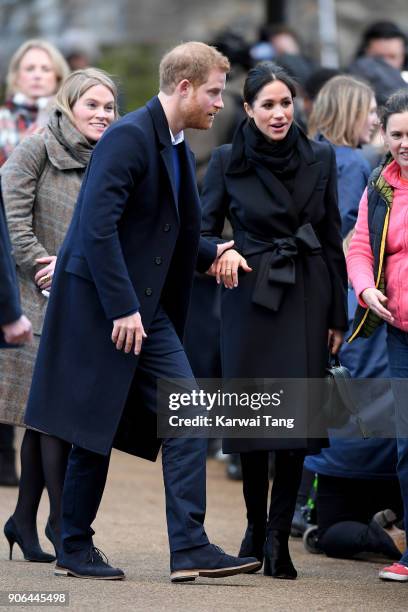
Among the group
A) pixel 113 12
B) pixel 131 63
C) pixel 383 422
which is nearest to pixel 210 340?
pixel 383 422

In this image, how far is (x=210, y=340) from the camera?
996 centimetres

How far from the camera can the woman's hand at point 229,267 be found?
6.19 metres

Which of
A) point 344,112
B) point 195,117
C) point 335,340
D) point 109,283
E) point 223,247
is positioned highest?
point 344,112

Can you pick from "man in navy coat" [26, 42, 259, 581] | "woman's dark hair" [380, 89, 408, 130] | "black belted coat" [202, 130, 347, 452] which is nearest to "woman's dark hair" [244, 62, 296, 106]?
"black belted coat" [202, 130, 347, 452]

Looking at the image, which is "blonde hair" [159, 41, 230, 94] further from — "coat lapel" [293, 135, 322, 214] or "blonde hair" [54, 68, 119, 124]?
"blonde hair" [54, 68, 119, 124]

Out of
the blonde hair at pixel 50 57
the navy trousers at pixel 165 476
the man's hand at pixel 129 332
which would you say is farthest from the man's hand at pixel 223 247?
the blonde hair at pixel 50 57

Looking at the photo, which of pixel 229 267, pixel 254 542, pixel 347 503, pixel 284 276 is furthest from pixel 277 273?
pixel 347 503

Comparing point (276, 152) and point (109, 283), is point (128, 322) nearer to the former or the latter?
point (109, 283)

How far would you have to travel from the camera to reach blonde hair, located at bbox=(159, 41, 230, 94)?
5758mm

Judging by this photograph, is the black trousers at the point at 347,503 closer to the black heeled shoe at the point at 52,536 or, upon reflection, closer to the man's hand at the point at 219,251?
the black heeled shoe at the point at 52,536

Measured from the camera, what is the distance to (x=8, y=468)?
873 centimetres

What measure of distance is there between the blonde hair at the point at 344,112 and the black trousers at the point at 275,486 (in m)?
1.82

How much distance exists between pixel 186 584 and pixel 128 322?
100 centimetres

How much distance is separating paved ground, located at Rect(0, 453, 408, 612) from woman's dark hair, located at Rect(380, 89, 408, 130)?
1.83 m
